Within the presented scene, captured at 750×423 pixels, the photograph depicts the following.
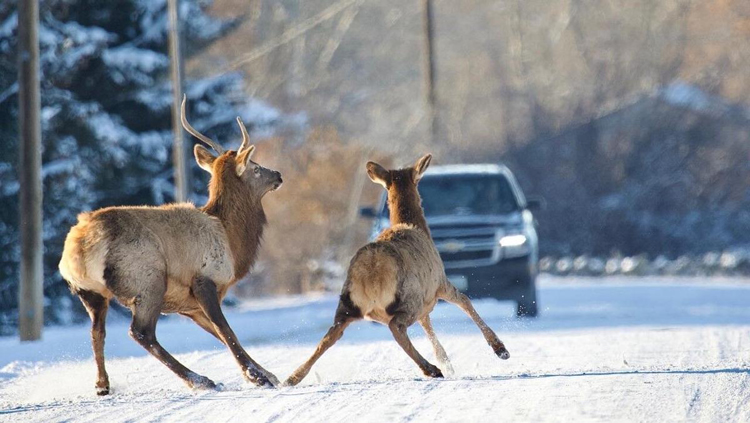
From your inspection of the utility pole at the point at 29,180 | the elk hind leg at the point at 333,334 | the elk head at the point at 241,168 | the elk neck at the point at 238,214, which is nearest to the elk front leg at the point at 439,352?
the elk hind leg at the point at 333,334

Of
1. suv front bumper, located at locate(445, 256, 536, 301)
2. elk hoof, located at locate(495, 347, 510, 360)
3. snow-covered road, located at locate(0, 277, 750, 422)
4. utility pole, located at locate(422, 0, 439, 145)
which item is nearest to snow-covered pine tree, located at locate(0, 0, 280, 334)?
snow-covered road, located at locate(0, 277, 750, 422)

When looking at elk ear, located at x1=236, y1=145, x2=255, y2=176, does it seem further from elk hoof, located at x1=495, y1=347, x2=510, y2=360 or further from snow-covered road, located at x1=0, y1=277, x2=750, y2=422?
elk hoof, located at x1=495, y1=347, x2=510, y2=360

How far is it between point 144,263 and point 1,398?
1722 mm

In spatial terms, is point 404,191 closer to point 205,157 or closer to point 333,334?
point 205,157

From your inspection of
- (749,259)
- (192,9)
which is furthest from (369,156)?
(192,9)

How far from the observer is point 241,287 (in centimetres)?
4178

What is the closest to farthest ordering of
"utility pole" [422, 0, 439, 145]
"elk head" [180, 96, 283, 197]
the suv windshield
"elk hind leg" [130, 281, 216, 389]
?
"elk hind leg" [130, 281, 216, 389], "elk head" [180, 96, 283, 197], the suv windshield, "utility pole" [422, 0, 439, 145]

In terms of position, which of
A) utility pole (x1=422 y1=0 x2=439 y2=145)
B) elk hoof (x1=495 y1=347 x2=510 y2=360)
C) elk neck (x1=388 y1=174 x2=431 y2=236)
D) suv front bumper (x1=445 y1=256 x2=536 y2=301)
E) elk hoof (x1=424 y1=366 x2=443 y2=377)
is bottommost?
suv front bumper (x1=445 y1=256 x2=536 y2=301)

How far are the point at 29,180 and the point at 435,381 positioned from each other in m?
8.29

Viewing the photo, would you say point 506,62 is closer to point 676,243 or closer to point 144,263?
point 676,243

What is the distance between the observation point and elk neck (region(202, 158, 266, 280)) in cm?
1109

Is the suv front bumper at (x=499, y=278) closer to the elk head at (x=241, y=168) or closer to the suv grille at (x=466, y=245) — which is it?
the suv grille at (x=466, y=245)

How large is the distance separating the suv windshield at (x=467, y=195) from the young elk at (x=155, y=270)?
26.3 ft

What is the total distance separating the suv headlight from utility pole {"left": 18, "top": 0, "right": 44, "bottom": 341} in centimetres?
587
